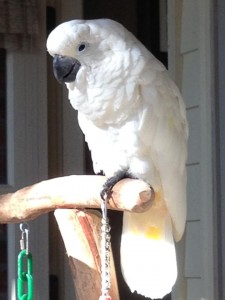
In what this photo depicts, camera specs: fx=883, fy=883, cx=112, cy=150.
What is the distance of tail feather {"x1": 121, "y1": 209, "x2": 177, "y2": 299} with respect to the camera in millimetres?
2473

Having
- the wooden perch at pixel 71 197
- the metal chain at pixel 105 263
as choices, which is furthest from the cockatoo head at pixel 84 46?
the metal chain at pixel 105 263

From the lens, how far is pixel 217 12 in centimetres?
323

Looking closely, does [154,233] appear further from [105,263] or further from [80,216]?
[105,263]

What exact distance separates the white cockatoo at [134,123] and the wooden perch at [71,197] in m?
0.15

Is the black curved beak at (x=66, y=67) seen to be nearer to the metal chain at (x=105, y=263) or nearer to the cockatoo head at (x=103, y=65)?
the cockatoo head at (x=103, y=65)

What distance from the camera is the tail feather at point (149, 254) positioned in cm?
247

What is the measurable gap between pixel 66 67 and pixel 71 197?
0.35 metres

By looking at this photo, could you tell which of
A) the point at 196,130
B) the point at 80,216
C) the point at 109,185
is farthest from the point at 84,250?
the point at 196,130

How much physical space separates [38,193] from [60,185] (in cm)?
8

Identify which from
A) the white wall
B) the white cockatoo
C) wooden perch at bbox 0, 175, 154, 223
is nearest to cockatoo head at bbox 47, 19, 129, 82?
the white cockatoo

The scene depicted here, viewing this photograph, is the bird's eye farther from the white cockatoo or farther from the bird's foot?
the bird's foot

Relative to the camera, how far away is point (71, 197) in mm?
2357

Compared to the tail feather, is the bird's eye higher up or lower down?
higher up

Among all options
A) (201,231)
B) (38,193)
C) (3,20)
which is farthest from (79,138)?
(38,193)
